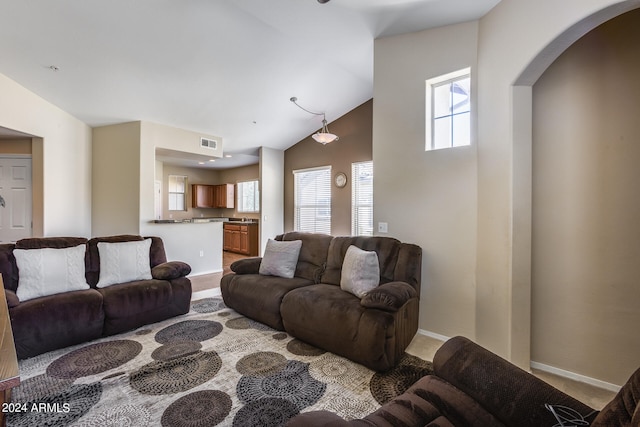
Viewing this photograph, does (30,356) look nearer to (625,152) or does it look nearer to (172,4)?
(172,4)

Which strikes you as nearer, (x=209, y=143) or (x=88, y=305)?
(x=88, y=305)

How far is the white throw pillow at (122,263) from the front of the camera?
117 inches

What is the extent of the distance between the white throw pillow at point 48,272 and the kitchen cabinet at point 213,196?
20.0 feet

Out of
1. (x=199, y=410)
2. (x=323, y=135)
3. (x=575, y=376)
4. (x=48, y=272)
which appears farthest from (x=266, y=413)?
(x=323, y=135)

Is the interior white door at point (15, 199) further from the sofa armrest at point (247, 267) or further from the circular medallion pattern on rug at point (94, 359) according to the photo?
the sofa armrest at point (247, 267)

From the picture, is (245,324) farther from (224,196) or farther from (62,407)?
(224,196)

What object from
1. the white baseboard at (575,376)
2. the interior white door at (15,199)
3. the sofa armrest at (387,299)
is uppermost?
the interior white door at (15,199)

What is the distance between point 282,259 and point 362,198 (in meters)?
2.78

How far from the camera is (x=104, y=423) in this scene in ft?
5.32

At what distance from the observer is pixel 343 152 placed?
5.89 metres

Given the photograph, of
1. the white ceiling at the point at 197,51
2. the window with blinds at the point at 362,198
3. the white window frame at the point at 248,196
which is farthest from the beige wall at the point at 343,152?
the white window frame at the point at 248,196

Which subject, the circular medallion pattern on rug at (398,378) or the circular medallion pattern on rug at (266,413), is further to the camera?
the circular medallion pattern on rug at (398,378)

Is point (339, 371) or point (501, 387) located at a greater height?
point (501, 387)

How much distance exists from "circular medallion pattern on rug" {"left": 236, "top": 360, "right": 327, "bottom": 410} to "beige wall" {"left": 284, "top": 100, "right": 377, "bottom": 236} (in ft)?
12.8
